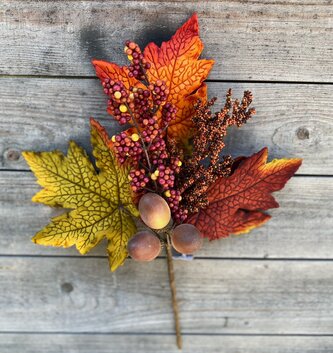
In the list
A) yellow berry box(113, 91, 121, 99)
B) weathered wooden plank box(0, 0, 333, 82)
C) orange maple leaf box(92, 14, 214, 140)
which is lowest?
yellow berry box(113, 91, 121, 99)

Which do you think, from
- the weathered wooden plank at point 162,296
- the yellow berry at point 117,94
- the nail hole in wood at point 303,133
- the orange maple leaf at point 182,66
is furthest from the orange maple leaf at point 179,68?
the weathered wooden plank at point 162,296

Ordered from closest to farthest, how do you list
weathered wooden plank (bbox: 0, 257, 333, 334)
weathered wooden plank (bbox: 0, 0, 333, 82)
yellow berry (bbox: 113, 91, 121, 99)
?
1. yellow berry (bbox: 113, 91, 121, 99)
2. weathered wooden plank (bbox: 0, 0, 333, 82)
3. weathered wooden plank (bbox: 0, 257, 333, 334)

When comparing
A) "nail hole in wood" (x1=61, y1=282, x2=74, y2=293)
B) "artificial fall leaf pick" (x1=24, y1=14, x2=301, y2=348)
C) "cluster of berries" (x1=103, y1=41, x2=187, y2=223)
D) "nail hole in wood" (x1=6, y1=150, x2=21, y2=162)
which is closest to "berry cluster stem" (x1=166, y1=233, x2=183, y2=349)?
"artificial fall leaf pick" (x1=24, y1=14, x2=301, y2=348)

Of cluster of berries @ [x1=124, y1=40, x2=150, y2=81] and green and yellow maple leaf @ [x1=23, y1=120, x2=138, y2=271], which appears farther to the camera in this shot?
green and yellow maple leaf @ [x1=23, y1=120, x2=138, y2=271]

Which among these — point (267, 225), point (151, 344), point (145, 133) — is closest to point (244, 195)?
point (267, 225)

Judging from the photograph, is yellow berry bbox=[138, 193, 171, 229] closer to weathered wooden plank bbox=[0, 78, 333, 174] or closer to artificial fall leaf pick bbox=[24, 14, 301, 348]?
artificial fall leaf pick bbox=[24, 14, 301, 348]

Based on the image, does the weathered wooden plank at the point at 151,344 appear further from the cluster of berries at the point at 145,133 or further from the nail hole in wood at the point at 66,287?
the cluster of berries at the point at 145,133

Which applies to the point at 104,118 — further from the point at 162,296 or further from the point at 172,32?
the point at 162,296

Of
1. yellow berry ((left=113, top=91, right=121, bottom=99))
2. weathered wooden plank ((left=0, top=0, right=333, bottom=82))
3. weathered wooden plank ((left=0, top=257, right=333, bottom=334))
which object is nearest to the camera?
yellow berry ((left=113, top=91, right=121, bottom=99))

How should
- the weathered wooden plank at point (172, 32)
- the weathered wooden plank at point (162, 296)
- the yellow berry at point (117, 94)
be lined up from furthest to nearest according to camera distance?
the weathered wooden plank at point (162, 296), the weathered wooden plank at point (172, 32), the yellow berry at point (117, 94)
